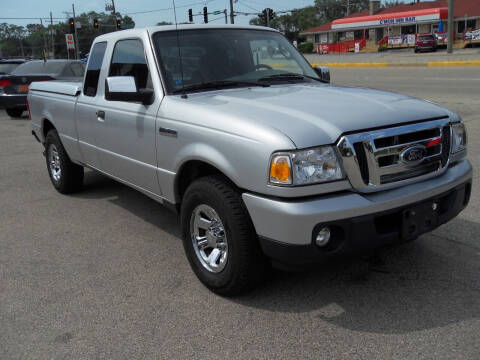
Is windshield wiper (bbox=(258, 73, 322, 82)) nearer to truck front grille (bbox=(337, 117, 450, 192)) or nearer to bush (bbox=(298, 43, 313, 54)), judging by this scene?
truck front grille (bbox=(337, 117, 450, 192))

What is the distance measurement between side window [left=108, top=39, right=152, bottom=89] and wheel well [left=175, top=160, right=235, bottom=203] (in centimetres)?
81

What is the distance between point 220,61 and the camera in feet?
14.1

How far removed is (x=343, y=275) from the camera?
12.4 ft

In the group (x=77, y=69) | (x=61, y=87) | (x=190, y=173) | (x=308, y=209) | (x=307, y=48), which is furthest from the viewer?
(x=307, y=48)

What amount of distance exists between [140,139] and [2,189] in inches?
140

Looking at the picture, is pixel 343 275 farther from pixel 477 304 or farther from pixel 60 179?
pixel 60 179

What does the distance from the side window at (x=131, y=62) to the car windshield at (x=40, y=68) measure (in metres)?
9.83

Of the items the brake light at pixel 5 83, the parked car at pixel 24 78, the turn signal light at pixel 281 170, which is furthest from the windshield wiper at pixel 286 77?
the brake light at pixel 5 83

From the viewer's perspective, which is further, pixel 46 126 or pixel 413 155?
pixel 46 126

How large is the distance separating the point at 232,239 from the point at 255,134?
2.24ft

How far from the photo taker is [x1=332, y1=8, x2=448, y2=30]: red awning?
177 feet

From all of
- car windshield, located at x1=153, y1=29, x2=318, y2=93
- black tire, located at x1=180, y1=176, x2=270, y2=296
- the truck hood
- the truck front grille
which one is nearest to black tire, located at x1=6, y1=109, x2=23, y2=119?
car windshield, located at x1=153, y1=29, x2=318, y2=93

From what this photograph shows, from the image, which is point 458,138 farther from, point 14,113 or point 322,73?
point 14,113

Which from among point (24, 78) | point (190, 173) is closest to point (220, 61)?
point (190, 173)
